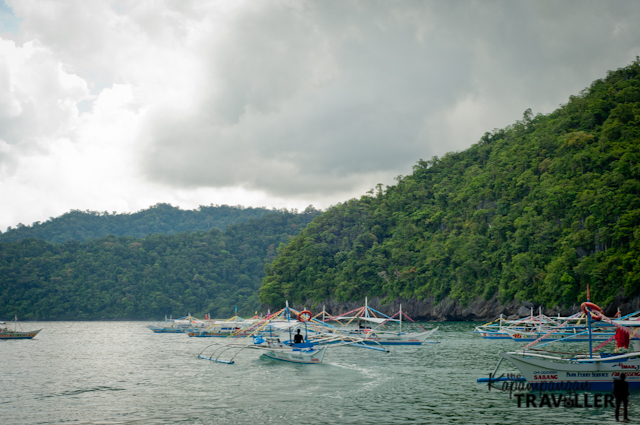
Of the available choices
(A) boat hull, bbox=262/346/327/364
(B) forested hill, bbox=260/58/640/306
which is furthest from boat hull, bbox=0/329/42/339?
(B) forested hill, bbox=260/58/640/306

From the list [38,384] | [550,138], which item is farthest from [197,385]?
[550,138]

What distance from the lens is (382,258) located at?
415 ft

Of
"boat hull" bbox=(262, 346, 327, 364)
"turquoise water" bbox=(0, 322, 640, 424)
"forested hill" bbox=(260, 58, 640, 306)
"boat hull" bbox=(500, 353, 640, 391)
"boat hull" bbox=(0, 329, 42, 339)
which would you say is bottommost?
"boat hull" bbox=(0, 329, 42, 339)

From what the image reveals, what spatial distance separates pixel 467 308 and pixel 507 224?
666 inches

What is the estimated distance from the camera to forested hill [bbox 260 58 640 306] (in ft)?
262

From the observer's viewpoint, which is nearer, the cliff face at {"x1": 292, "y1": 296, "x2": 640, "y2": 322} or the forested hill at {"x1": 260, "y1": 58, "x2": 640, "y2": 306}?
the cliff face at {"x1": 292, "y1": 296, "x2": 640, "y2": 322}

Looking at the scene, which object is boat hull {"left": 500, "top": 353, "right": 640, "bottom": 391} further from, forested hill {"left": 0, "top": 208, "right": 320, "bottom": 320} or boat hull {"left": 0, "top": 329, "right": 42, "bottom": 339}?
forested hill {"left": 0, "top": 208, "right": 320, "bottom": 320}

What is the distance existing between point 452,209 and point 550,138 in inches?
1066

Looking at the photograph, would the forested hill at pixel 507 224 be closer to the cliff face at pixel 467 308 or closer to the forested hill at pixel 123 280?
the cliff face at pixel 467 308

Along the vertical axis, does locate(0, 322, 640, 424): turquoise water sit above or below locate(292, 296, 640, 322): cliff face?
below

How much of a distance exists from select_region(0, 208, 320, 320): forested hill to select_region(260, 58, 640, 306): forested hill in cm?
4199

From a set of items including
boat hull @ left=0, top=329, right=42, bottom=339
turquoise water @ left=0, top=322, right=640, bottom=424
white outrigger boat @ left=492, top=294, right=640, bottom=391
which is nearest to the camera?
turquoise water @ left=0, top=322, right=640, bottom=424

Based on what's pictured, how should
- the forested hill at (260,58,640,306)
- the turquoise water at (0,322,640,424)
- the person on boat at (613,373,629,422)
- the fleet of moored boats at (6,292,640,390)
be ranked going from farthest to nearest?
the forested hill at (260,58,640,306) → the fleet of moored boats at (6,292,640,390) → the turquoise water at (0,322,640,424) → the person on boat at (613,373,629,422)

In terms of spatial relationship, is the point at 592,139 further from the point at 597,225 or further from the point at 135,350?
the point at 135,350
